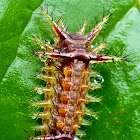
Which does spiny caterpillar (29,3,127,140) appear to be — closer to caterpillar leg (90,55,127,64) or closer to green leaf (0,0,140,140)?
caterpillar leg (90,55,127,64)

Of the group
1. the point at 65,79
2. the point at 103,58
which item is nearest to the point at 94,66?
the point at 103,58

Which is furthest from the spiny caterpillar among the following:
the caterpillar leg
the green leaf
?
the green leaf

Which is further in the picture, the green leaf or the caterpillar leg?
the green leaf

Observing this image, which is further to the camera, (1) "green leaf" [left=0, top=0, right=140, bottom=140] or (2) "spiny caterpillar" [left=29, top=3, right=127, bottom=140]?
(1) "green leaf" [left=0, top=0, right=140, bottom=140]

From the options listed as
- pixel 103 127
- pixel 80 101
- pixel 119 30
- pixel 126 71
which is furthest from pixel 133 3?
pixel 103 127
